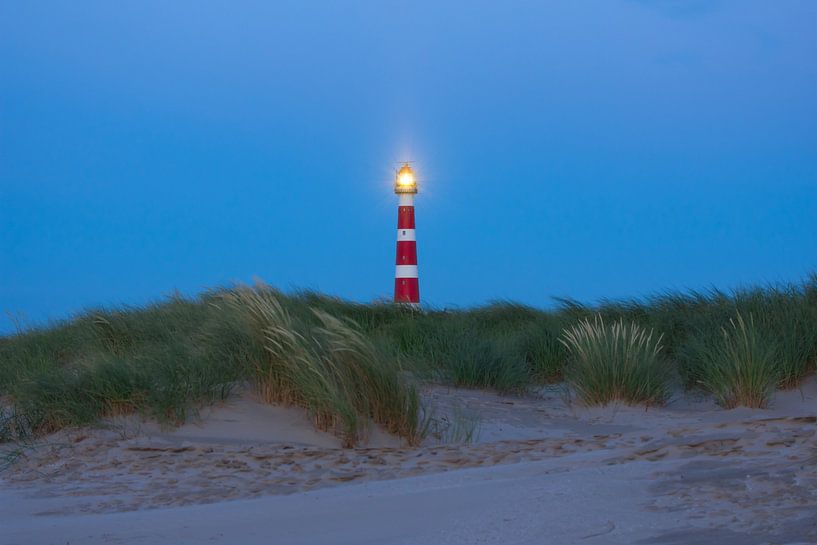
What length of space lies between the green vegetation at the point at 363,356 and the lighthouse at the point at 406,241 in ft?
28.6

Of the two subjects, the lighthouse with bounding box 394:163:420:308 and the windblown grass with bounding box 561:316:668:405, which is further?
the lighthouse with bounding box 394:163:420:308

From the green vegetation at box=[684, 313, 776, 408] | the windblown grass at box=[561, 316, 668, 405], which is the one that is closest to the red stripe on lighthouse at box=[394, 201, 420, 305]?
the windblown grass at box=[561, 316, 668, 405]

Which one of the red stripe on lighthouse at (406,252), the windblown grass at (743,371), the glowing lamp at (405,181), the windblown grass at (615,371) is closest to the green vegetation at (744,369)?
the windblown grass at (743,371)

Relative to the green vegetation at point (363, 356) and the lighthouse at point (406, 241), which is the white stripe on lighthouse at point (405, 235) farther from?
the green vegetation at point (363, 356)

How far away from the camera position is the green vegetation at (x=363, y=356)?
6.81m

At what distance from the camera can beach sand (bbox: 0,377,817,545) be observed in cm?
322

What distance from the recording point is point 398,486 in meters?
4.32

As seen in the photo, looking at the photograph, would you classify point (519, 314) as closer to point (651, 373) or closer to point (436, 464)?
point (651, 373)

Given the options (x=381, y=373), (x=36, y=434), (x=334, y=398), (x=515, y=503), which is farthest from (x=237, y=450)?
(x=515, y=503)

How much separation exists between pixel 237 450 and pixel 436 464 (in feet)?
5.38

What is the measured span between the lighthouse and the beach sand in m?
15.1

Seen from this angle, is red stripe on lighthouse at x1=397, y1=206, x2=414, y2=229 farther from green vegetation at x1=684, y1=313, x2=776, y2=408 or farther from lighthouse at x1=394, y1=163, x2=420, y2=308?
green vegetation at x1=684, y1=313, x2=776, y2=408

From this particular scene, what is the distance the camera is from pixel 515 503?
11.7 feet

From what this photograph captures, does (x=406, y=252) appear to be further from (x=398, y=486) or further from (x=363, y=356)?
(x=398, y=486)
